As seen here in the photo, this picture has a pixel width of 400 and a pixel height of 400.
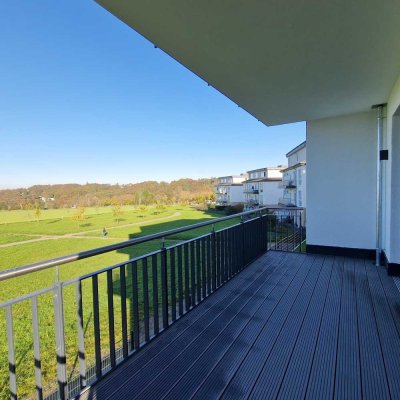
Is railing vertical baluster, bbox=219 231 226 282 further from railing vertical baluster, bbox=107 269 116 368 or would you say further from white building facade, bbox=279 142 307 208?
white building facade, bbox=279 142 307 208

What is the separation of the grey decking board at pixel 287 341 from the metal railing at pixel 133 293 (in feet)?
2.96

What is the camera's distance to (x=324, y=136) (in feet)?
15.5

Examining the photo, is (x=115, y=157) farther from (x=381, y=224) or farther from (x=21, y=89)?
(x=381, y=224)

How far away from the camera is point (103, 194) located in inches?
1219

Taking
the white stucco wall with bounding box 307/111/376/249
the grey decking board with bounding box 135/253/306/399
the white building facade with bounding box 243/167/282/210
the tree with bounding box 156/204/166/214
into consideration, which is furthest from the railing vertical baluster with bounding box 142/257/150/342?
Answer: the tree with bounding box 156/204/166/214

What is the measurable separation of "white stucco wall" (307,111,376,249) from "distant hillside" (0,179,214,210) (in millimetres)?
22196

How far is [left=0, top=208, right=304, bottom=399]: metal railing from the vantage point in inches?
51.5

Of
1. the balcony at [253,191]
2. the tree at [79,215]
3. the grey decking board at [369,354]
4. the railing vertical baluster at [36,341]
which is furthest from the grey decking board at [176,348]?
the balcony at [253,191]

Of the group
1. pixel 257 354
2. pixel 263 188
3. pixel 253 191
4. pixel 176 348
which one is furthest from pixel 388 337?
pixel 253 191

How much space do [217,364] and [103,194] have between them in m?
31.5

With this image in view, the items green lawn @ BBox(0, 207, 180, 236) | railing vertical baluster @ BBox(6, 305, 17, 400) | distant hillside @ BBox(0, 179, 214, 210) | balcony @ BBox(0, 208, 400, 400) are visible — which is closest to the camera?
railing vertical baluster @ BBox(6, 305, 17, 400)

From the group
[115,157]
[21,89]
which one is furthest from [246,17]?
[115,157]

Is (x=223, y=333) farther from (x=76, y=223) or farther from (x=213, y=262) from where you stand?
(x=76, y=223)

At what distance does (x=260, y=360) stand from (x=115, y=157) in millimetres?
32349
